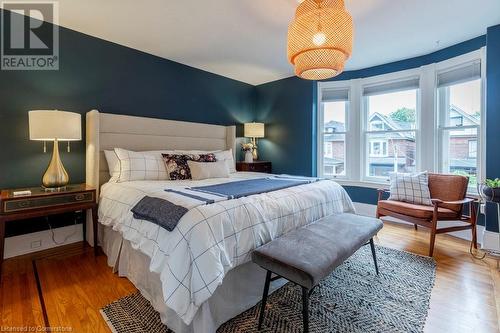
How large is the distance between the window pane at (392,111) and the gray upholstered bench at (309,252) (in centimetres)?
251

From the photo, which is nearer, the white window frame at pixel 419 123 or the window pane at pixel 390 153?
the white window frame at pixel 419 123

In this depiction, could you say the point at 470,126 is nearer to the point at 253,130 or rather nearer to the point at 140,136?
the point at 253,130

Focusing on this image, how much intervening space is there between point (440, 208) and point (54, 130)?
4142 mm

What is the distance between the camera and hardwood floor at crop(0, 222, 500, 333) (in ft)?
5.23

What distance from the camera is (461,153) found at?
3.26 meters

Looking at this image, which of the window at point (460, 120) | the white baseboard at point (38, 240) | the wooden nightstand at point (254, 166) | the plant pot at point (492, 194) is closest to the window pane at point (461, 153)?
the window at point (460, 120)

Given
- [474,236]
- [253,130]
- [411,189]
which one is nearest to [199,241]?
[411,189]

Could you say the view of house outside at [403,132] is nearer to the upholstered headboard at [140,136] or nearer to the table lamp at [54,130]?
the upholstered headboard at [140,136]

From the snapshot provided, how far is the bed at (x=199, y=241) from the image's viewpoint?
1.33 metres

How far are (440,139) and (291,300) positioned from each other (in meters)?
3.16

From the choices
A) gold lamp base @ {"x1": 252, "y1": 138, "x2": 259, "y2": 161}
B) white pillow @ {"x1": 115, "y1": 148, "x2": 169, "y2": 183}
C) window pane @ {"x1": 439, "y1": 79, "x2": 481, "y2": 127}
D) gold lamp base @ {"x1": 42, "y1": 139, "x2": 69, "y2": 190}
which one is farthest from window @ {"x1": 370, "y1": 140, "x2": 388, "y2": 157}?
gold lamp base @ {"x1": 42, "y1": 139, "x2": 69, "y2": 190}

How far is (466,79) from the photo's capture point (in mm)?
3129

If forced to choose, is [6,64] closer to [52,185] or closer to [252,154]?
[52,185]

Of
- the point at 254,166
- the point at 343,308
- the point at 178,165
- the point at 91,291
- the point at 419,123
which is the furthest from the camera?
the point at 254,166
